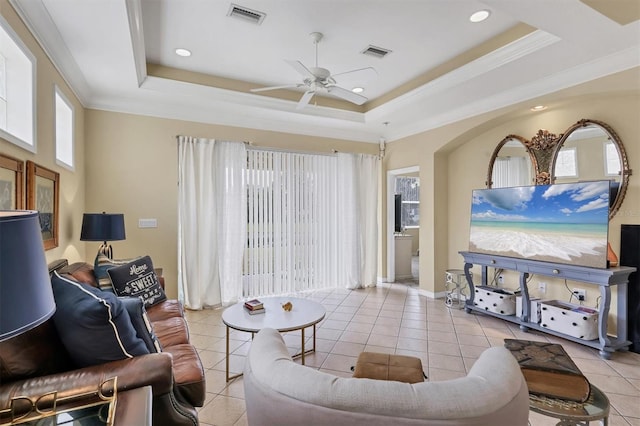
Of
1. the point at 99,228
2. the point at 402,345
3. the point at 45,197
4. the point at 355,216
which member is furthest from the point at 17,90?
the point at 355,216

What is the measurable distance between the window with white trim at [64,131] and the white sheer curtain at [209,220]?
1214 mm

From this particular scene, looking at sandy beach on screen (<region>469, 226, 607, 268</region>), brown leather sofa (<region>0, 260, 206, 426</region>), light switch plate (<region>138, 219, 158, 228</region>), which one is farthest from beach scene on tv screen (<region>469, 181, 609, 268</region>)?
light switch plate (<region>138, 219, 158, 228</region>)

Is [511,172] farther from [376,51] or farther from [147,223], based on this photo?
[147,223]

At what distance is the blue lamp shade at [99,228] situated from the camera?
3293 mm

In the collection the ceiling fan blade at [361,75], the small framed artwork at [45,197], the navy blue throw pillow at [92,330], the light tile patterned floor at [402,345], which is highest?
the ceiling fan blade at [361,75]

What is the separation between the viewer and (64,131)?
337 centimetres

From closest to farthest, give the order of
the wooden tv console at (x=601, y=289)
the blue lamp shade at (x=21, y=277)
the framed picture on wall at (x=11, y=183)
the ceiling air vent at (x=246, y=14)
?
the blue lamp shade at (x=21, y=277), the framed picture on wall at (x=11, y=183), the ceiling air vent at (x=246, y=14), the wooden tv console at (x=601, y=289)

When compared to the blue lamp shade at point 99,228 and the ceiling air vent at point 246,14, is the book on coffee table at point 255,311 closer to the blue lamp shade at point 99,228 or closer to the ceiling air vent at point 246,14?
the blue lamp shade at point 99,228

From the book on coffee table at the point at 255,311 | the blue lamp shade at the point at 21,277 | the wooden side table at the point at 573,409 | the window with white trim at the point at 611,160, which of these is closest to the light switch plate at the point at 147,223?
the book on coffee table at the point at 255,311

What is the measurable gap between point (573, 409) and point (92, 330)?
211 centimetres

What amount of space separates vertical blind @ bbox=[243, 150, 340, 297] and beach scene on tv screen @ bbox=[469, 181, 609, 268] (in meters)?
2.27

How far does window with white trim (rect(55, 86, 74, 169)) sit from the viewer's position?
10.4 feet

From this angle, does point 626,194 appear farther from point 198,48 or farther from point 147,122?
point 147,122

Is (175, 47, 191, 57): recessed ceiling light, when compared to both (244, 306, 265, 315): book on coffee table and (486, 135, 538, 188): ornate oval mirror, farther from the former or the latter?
(486, 135, 538, 188): ornate oval mirror
